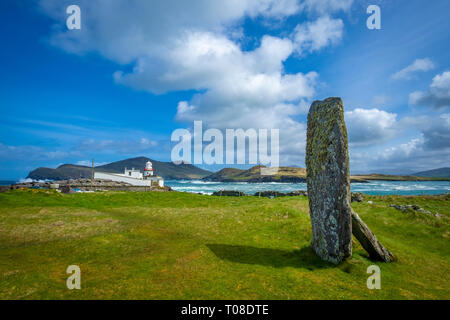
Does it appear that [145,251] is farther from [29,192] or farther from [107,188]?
[107,188]

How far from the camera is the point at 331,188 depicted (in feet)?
26.2

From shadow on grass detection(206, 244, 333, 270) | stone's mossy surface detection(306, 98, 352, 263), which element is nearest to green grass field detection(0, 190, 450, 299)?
shadow on grass detection(206, 244, 333, 270)

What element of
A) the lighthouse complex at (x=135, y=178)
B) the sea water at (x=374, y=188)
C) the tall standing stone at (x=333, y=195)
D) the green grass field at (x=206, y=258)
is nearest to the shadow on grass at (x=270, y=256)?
the green grass field at (x=206, y=258)

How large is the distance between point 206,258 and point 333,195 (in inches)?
194

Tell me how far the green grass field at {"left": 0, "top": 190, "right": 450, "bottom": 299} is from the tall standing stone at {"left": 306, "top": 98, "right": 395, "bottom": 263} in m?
0.50

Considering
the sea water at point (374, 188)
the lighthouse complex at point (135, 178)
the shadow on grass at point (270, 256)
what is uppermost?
the lighthouse complex at point (135, 178)

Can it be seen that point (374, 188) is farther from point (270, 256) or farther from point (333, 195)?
point (270, 256)

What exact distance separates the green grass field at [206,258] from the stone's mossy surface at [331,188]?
63cm

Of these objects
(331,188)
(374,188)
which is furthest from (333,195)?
(374,188)

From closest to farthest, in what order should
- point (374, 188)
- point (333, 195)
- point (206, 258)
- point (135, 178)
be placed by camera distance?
1. point (333, 195)
2. point (206, 258)
3. point (135, 178)
4. point (374, 188)

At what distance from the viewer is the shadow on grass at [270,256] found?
784 cm

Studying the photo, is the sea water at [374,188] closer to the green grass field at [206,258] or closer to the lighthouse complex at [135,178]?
the lighthouse complex at [135,178]

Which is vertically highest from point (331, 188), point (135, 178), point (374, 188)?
point (331, 188)
